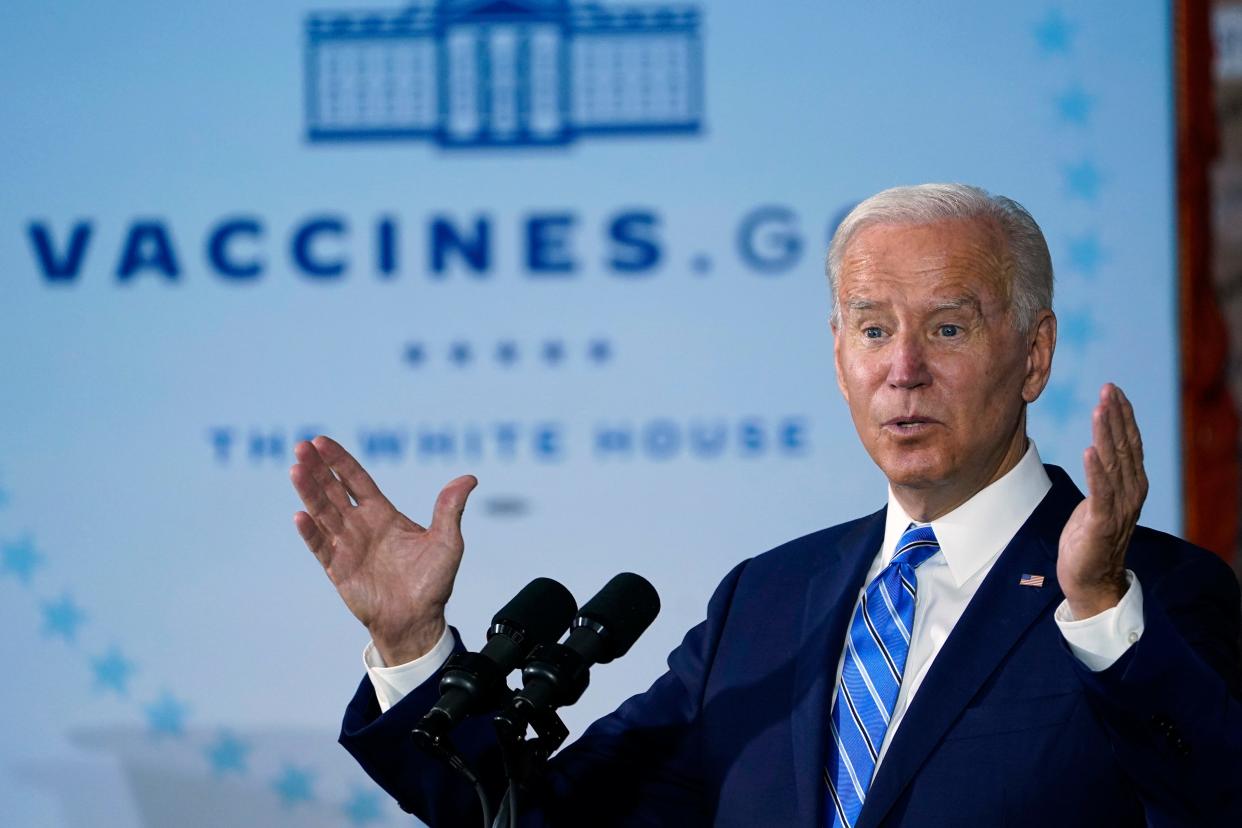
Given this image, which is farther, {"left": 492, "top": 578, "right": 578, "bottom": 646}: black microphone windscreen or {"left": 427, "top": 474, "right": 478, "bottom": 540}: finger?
{"left": 427, "top": 474, "right": 478, "bottom": 540}: finger

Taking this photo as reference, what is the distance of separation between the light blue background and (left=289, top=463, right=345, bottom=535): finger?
1598 mm

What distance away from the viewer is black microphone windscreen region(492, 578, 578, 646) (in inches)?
66.2

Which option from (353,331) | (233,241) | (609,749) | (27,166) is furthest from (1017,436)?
(27,166)

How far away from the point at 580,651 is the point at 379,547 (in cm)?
40

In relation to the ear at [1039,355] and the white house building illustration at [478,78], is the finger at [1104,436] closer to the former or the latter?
the ear at [1039,355]

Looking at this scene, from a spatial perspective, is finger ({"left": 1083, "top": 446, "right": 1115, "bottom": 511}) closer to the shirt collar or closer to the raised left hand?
the raised left hand

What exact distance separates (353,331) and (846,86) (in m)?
1.33

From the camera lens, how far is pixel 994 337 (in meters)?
1.98

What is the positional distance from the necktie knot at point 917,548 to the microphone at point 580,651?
40cm

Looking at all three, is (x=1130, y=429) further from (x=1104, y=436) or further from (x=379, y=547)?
(x=379, y=547)

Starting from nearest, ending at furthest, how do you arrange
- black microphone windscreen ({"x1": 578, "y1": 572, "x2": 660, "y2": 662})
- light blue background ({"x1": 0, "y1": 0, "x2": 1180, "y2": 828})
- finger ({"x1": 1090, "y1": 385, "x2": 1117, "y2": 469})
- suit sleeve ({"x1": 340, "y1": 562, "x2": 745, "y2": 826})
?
finger ({"x1": 1090, "y1": 385, "x2": 1117, "y2": 469}) → black microphone windscreen ({"x1": 578, "y1": 572, "x2": 660, "y2": 662}) → suit sleeve ({"x1": 340, "y1": 562, "x2": 745, "y2": 826}) → light blue background ({"x1": 0, "y1": 0, "x2": 1180, "y2": 828})

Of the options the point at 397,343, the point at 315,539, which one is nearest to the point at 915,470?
the point at 315,539

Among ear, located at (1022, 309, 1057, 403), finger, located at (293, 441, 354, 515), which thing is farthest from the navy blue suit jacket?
finger, located at (293, 441, 354, 515)

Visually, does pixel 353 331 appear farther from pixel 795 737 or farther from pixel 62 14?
pixel 795 737
